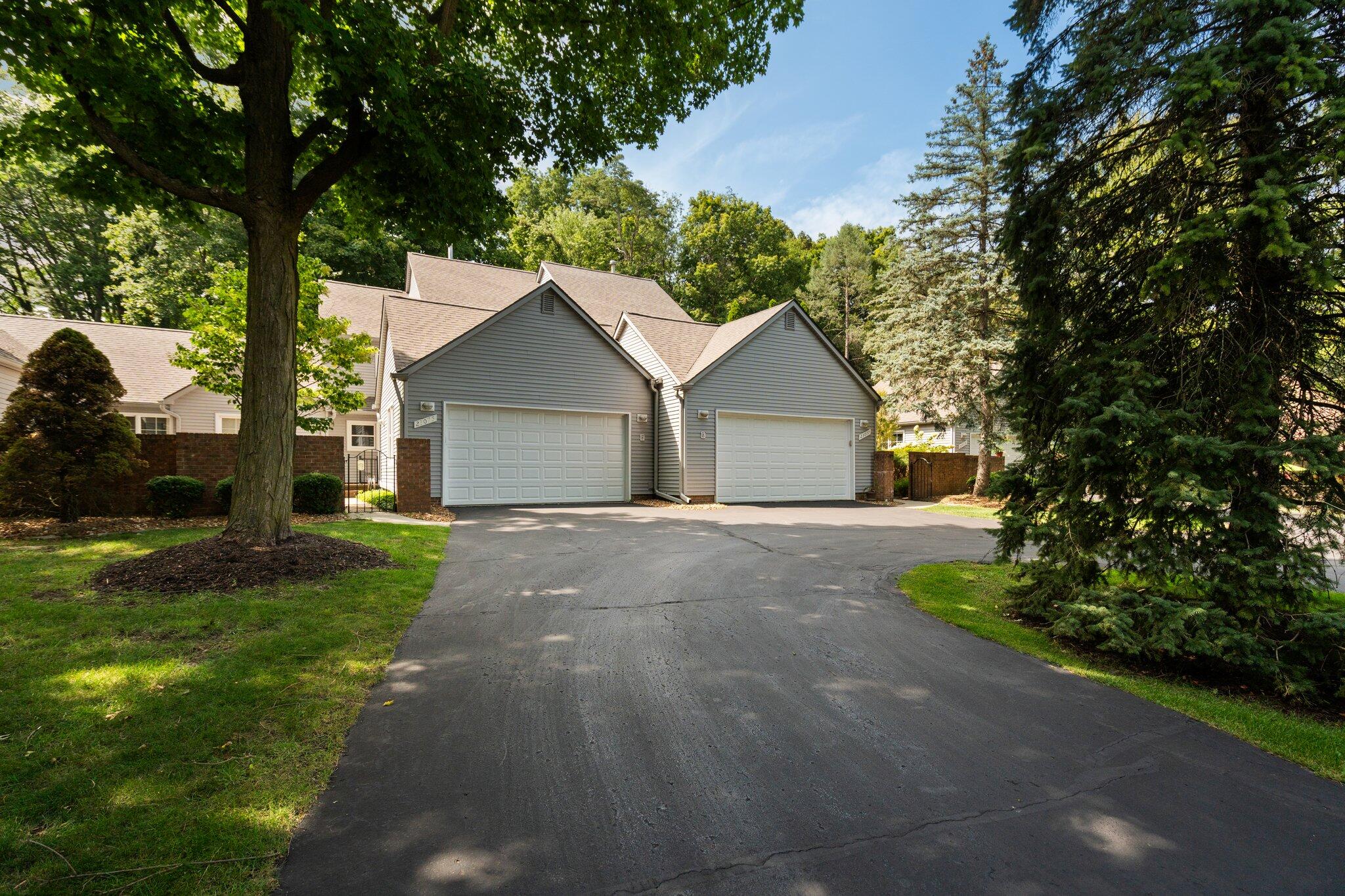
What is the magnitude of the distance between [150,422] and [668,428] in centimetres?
1820

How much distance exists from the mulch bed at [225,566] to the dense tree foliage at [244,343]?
6.26 metres

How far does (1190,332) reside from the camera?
15.7 feet

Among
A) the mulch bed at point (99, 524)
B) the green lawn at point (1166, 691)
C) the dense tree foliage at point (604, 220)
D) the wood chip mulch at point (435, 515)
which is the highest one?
the dense tree foliage at point (604, 220)

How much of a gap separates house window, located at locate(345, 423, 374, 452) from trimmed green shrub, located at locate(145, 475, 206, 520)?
446 inches

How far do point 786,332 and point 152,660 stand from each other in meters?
16.3

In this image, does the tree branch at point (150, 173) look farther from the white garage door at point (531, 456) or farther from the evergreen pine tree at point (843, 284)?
the evergreen pine tree at point (843, 284)

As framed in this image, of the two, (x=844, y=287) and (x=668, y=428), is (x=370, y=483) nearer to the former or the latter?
(x=668, y=428)

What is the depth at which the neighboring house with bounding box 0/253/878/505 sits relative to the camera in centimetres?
1395

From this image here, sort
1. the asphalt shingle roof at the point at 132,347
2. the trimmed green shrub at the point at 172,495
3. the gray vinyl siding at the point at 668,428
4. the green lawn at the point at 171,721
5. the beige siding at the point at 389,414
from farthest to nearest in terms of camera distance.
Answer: the asphalt shingle roof at the point at 132,347 → the gray vinyl siding at the point at 668,428 → the beige siding at the point at 389,414 → the trimmed green shrub at the point at 172,495 → the green lawn at the point at 171,721

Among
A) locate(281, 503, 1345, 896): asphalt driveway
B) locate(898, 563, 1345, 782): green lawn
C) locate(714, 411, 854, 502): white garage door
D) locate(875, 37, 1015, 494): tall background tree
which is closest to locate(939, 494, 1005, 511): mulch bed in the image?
locate(875, 37, 1015, 494): tall background tree

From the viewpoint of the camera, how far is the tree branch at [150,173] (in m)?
6.39

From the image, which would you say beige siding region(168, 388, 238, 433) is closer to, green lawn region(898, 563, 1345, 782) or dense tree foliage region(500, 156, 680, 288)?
dense tree foliage region(500, 156, 680, 288)

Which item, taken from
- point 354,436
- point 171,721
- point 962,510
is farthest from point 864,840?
point 354,436

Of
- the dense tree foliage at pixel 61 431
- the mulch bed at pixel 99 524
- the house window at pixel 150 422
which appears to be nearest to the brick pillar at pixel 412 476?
the mulch bed at pixel 99 524
